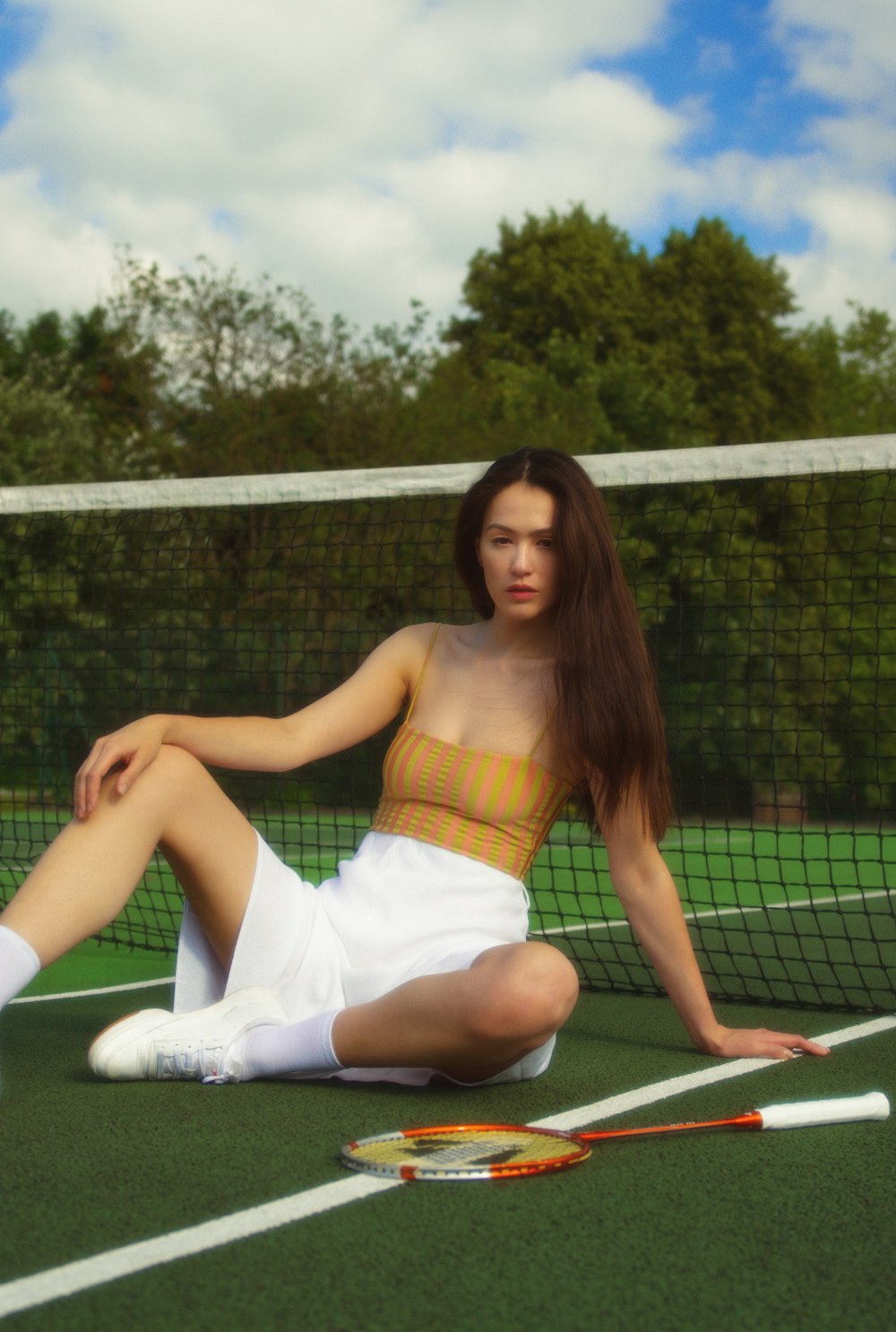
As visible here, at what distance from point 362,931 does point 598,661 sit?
2.58ft

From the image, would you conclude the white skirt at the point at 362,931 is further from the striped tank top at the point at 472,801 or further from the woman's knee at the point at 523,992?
the woman's knee at the point at 523,992

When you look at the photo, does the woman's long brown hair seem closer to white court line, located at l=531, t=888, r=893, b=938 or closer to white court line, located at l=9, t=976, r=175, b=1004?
white court line, located at l=9, t=976, r=175, b=1004

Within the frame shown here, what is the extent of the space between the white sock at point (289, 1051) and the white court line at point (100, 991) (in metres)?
1.79

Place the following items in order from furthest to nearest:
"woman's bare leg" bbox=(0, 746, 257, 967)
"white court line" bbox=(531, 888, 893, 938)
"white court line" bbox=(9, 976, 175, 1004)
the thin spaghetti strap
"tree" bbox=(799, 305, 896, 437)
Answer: "tree" bbox=(799, 305, 896, 437), "white court line" bbox=(531, 888, 893, 938), "white court line" bbox=(9, 976, 175, 1004), the thin spaghetti strap, "woman's bare leg" bbox=(0, 746, 257, 967)

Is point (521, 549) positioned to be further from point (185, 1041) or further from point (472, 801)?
point (185, 1041)

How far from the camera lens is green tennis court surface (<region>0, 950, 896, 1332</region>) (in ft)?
6.75

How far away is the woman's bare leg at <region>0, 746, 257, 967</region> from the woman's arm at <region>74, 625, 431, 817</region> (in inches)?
2.0

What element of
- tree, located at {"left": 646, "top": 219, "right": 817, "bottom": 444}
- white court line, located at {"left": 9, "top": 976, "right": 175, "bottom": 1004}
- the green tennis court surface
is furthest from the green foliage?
the green tennis court surface

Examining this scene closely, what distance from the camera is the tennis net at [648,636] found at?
5.77 metres

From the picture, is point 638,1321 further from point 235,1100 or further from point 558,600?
point 558,600

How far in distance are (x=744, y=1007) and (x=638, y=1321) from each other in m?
2.95

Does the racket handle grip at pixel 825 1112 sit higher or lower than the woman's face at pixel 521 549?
lower

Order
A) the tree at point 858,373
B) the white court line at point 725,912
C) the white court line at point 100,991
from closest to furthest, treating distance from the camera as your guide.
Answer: the white court line at point 100,991, the white court line at point 725,912, the tree at point 858,373

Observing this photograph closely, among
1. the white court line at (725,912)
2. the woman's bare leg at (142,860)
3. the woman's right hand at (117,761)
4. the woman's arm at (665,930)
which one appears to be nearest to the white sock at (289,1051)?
the woman's bare leg at (142,860)
